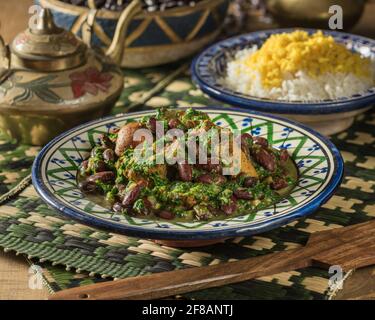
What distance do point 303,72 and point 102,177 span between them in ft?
2.63

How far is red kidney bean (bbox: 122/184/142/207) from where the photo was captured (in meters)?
1.44

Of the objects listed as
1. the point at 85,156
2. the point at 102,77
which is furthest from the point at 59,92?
the point at 85,156

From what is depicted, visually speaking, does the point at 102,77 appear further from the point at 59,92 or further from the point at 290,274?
the point at 290,274

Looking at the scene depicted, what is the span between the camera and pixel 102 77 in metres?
2.01

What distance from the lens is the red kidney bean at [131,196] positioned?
4.72 ft

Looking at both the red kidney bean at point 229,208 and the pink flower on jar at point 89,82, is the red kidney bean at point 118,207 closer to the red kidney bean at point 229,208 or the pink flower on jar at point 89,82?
the red kidney bean at point 229,208

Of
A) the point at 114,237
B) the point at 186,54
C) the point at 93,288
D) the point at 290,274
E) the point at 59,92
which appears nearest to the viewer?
the point at 93,288

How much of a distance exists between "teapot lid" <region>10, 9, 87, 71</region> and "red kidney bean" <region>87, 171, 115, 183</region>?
0.50 m

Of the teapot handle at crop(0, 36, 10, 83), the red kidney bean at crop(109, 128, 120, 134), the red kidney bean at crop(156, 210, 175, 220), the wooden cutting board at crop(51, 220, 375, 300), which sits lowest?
the wooden cutting board at crop(51, 220, 375, 300)

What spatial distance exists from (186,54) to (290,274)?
1277 millimetres

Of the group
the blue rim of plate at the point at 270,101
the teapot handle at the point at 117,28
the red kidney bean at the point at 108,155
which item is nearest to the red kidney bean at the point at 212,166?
the red kidney bean at the point at 108,155

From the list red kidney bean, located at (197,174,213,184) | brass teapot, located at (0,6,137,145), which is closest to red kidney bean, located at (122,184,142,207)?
red kidney bean, located at (197,174,213,184)

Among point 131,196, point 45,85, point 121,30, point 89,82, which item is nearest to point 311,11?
point 121,30

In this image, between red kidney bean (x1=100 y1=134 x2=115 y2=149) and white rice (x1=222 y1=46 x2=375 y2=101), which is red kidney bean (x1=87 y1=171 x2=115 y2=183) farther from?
white rice (x1=222 y1=46 x2=375 y2=101)
